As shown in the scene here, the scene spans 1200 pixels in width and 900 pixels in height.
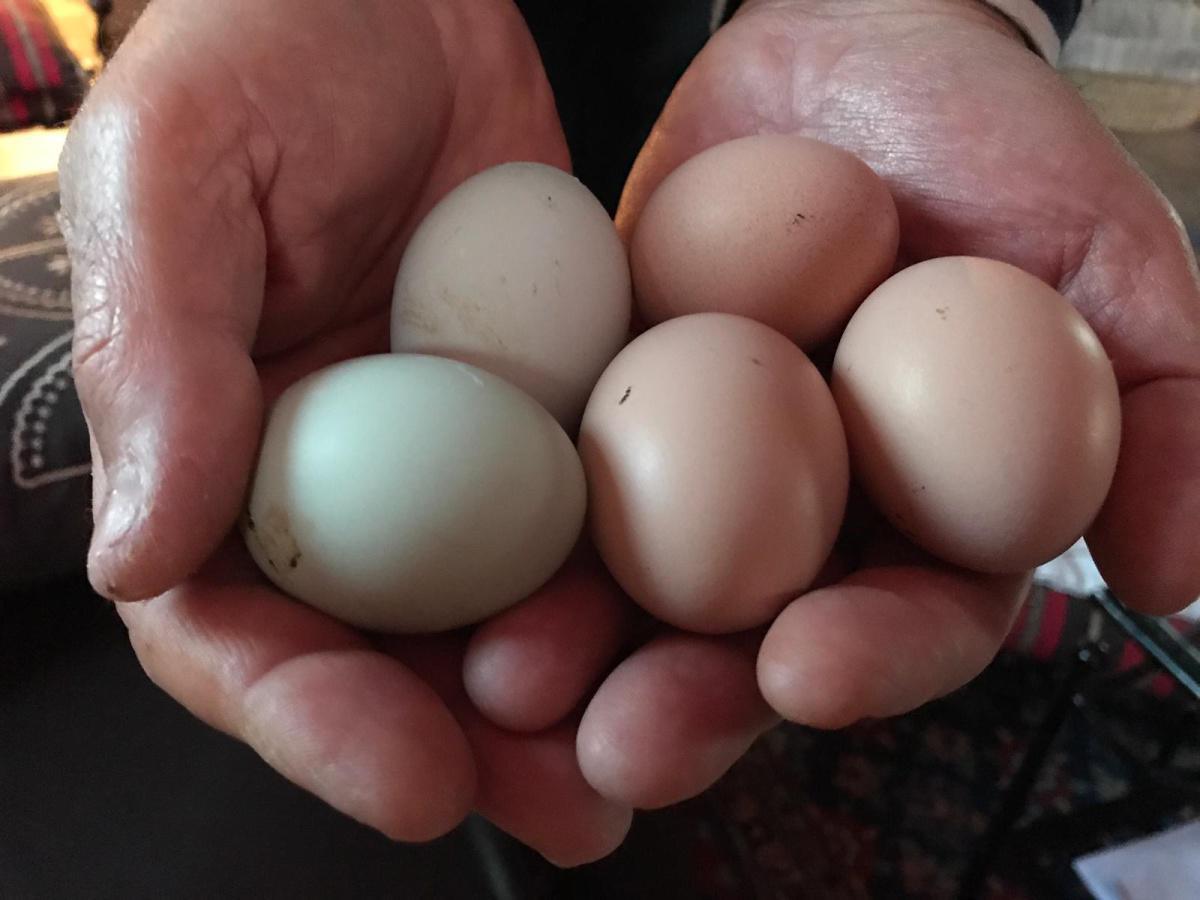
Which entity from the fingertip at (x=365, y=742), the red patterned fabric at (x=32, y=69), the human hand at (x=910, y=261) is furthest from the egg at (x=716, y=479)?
the red patterned fabric at (x=32, y=69)

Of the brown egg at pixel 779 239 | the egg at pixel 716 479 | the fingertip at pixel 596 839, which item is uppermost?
the brown egg at pixel 779 239

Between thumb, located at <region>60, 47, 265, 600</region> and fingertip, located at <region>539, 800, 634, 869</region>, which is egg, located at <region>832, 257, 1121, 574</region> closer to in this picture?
fingertip, located at <region>539, 800, 634, 869</region>

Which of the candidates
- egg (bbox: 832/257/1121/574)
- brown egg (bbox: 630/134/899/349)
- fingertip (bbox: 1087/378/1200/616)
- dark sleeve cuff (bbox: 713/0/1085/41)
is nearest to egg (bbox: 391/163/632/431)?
brown egg (bbox: 630/134/899/349)

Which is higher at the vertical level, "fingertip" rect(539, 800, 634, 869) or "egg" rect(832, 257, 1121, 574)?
"egg" rect(832, 257, 1121, 574)

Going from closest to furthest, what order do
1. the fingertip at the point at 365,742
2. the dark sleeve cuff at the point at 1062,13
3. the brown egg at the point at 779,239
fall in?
1. the fingertip at the point at 365,742
2. the brown egg at the point at 779,239
3. the dark sleeve cuff at the point at 1062,13

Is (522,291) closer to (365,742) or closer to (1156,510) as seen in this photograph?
(365,742)

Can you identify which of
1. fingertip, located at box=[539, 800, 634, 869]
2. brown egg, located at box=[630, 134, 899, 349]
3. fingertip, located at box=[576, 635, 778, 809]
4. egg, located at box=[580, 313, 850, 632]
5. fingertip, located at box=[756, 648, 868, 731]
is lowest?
fingertip, located at box=[539, 800, 634, 869]

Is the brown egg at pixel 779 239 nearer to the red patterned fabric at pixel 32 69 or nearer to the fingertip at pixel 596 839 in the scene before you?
the fingertip at pixel 596 839

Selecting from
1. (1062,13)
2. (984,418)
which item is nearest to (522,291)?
(984,418)
